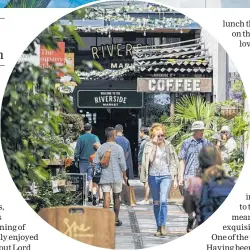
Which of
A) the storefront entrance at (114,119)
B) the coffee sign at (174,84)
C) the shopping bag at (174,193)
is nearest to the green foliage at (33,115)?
the storefront entrance at (114,119)

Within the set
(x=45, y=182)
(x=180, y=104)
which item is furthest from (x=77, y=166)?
(x=180, y=104)

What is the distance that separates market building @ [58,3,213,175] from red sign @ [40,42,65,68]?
4 centimetres

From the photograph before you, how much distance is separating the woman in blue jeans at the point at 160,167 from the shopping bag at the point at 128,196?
102 millimetres

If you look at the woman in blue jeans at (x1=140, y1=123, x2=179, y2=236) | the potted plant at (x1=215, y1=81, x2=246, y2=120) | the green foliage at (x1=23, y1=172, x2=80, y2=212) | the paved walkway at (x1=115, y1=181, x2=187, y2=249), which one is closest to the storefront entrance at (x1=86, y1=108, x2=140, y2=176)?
the woman in blue jeans at (x1=140, y1=123, x2=179, y2=236)

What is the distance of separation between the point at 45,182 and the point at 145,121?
64 cm

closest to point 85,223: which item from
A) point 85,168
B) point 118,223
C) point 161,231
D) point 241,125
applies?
point 118,223

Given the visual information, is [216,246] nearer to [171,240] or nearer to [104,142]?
[171,240]

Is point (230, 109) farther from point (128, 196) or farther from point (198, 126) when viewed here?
point (128, 196)

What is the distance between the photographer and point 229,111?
646 centimetres

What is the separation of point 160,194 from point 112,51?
32.6 inches

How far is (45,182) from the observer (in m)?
6.46

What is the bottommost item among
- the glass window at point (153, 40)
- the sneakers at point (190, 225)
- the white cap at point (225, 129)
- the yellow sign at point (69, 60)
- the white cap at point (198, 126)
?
the sneakers at point (190, 225)

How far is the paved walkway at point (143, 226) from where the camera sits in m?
6.41

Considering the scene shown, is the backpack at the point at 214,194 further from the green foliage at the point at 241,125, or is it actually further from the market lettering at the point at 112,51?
the market lettering at the point at 112,51
